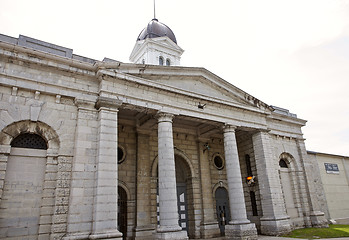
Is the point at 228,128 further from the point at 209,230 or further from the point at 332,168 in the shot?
the point at 332,168

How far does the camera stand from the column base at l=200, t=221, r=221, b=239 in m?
15.5

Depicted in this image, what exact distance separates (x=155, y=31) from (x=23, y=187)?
2229 centimetres

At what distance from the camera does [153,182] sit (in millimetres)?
15086

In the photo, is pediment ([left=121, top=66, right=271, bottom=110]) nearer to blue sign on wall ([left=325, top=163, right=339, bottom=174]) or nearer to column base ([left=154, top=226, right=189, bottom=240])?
column base ([left=154, top=226, right=189, bottom=240])

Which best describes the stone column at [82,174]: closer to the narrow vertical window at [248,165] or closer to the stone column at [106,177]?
the stone column at [106,177]

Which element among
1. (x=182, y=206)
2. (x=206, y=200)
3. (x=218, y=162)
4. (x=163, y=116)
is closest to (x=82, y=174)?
(x=163, y=116)

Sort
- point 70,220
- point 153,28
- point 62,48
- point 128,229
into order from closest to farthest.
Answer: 1. point 70,220
2. point 62,48
3. point 128,229
4. point 153,28

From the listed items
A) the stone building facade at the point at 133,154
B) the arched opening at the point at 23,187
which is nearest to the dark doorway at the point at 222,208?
the stone building facade at the point at 133,154

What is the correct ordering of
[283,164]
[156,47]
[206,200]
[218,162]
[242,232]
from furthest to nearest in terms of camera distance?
[156,47], [283,164], [218,162], [206,200], [242,232]

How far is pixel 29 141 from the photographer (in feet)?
33.9

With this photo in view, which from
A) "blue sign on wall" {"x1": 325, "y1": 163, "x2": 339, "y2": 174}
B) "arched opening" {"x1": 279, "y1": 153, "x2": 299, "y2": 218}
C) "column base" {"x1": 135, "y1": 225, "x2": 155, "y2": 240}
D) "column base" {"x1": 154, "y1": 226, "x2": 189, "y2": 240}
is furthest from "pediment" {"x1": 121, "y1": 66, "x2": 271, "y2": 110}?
"blue sign on wall" {"x1": 325, "y1": 163, "x2": 339, "y2": 174}

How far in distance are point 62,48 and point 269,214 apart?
46.8ft

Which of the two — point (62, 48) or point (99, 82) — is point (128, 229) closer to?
point (99, 82)

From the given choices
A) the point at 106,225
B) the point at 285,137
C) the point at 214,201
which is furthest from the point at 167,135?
the point at 285,137
